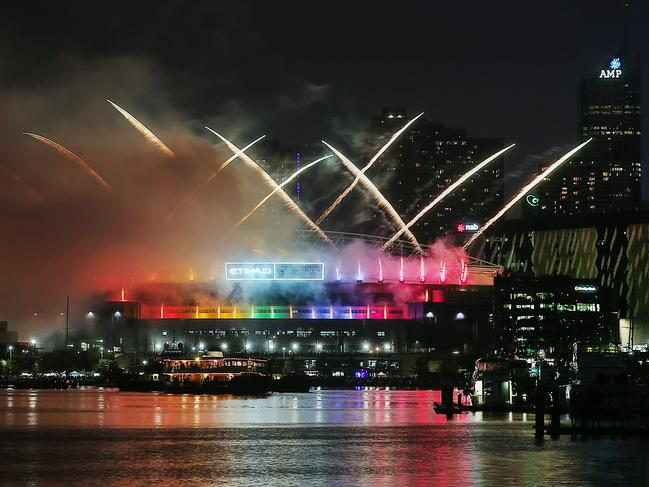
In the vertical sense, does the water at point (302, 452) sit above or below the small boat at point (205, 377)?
below

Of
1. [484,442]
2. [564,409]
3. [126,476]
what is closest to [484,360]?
[564,409]

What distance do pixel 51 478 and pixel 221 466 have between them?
7.89m

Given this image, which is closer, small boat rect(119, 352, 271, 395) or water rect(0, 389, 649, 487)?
water rect(0, 389, 649, 487)

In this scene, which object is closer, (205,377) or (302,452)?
(302,452)

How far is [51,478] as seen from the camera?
1982 inches

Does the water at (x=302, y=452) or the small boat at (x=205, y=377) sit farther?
the small boat at (x=205, y=377)

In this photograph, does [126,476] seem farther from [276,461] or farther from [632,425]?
[632,425]

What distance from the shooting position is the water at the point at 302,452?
164 feet

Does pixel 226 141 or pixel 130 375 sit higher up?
pixel 226 141

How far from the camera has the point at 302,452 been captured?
61.9 meters

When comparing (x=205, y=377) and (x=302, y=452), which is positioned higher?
(x=205, y=377)

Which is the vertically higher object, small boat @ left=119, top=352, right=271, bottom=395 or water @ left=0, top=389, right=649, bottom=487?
small boat @ left=119, top=352, right=271, bottom=395

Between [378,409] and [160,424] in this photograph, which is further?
[378,409]

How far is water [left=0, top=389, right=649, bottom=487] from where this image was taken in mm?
49938
